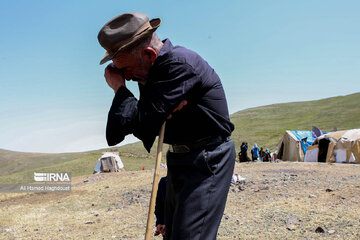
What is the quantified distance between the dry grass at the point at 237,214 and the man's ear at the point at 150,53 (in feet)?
14.3

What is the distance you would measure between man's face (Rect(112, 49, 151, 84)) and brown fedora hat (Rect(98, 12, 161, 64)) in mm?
61

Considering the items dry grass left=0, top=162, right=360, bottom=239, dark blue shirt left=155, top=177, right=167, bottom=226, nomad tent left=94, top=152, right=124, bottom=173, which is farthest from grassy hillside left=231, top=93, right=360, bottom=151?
dark blue shirt left=155, top=177, right=167, bottom=226

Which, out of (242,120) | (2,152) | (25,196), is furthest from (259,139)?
(25,196)

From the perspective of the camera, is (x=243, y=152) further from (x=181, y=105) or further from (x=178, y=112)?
Result: (x=181, y=105)

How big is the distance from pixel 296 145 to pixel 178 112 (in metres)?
24.0

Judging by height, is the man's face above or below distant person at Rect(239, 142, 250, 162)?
above

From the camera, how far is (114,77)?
2281 millimetres

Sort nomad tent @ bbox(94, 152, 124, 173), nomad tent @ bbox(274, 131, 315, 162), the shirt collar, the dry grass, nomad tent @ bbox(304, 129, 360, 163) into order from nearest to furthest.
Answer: the shirt collar < the dry grass < nomad tent @ bbox(304, 129, 360, 163) < nomad tent @ bbox(94, 152, 124, 173) < nomad tent @ bbox(274, 131, 315, 162)

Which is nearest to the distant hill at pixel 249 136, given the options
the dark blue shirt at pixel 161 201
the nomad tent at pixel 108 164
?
the nomad tent at pixel 108 164

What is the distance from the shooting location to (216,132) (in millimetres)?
2322

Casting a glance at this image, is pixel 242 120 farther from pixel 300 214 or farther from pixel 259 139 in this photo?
pixel 300 214

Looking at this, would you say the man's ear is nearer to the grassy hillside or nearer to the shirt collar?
the shirt collar

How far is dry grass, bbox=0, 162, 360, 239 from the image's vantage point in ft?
19.2

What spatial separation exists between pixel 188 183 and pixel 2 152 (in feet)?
167
